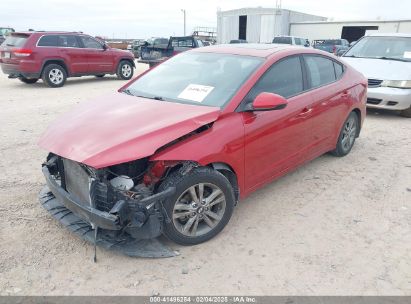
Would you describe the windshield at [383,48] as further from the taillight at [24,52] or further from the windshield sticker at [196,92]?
the taillight at [24,52]

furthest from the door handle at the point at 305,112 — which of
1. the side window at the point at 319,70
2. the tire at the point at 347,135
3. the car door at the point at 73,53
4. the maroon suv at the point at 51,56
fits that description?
the car door at the point at 73,53

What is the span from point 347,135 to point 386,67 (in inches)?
133

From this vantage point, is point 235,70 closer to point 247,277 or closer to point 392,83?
point 247,277

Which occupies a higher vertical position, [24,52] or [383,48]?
[383,48]

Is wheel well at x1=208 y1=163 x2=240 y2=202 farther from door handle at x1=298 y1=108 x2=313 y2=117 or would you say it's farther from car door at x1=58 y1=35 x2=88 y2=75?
car door at x1=58 y1=35 x2=88 y2=75

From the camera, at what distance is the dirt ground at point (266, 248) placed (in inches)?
105

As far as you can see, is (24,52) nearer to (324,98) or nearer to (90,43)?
(90,43)

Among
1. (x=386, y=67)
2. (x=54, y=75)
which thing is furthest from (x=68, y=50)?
(x=386, y=67)

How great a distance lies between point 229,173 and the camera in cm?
327

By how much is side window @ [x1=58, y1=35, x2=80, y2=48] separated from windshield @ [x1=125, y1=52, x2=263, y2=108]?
864 cm

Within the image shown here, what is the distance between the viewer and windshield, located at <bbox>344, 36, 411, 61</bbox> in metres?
8.02

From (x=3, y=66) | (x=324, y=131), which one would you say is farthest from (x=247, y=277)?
(x=3, y=66)

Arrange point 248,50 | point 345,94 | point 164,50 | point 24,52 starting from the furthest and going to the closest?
1. point 164,50
2. point 24,52
3. point 345,94
4. point 248,50

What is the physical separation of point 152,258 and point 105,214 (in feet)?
1.87
